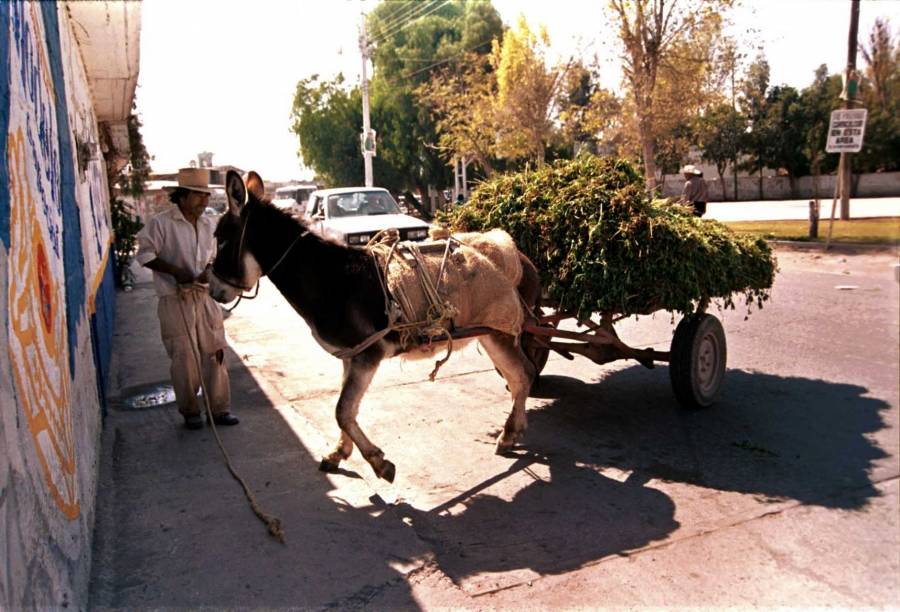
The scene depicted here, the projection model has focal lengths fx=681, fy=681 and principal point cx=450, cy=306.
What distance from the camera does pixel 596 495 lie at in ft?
14.1

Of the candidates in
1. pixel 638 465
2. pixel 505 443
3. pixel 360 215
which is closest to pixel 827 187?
pixel 638 465

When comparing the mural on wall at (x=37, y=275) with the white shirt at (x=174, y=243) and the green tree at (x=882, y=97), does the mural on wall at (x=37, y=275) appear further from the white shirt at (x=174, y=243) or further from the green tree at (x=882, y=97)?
the green tree at (x=882, y=97)

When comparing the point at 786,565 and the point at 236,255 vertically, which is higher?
the point at 236,255

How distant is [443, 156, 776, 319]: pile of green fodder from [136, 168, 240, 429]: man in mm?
→ 2356

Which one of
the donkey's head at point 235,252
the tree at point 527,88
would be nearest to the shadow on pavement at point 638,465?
the donkey's head at point 235,252

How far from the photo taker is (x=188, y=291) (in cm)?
534

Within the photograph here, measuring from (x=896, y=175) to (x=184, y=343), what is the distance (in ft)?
16.1

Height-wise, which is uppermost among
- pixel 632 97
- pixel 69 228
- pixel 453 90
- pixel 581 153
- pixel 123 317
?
pixel 453 90

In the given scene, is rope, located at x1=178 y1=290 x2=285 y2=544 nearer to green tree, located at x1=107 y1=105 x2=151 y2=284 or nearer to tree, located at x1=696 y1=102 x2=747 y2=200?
tree, located at x1=696 y1=102 x2=747 y2=200

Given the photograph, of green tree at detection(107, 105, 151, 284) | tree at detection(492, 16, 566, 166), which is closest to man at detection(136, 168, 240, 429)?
green tree at detection(107, 105, 151, 284)

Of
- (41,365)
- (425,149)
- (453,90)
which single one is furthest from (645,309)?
(425,149)

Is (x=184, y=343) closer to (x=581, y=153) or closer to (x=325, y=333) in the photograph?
(x=325, y=333)

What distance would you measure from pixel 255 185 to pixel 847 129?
3.32 metres

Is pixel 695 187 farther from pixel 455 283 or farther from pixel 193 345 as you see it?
pixel 193 345
